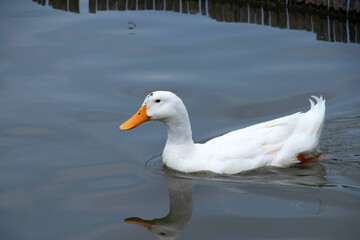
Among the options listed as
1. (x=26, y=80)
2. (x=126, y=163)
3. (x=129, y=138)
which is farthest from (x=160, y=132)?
(x=26, y=80)

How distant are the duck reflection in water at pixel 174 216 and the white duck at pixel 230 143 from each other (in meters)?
0.31

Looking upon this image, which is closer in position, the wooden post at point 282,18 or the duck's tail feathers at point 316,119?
the duck's tail feathers at point 316,119

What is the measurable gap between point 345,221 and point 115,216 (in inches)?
91.1

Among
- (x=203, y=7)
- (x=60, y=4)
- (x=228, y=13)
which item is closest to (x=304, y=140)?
(x=228, y=13)

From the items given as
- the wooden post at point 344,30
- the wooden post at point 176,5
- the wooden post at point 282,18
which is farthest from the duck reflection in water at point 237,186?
the wooden post at point 176,5

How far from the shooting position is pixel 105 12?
1385cm

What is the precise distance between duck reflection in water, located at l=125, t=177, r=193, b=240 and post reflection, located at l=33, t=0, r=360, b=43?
664cm

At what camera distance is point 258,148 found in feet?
22.5

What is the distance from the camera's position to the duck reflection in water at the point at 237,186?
228 inches

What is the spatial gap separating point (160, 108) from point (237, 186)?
127cm

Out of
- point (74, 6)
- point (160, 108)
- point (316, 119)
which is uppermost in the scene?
point (74, 6)

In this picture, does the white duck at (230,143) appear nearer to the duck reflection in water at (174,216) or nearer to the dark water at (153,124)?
the dark water at (153,124)

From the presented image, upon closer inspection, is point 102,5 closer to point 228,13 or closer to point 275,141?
point 228,13

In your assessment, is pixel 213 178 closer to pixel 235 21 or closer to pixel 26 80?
pixel 26 80
